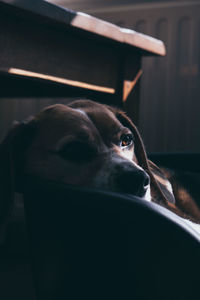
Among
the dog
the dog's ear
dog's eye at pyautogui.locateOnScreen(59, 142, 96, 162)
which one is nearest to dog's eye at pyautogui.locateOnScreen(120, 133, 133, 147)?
the dog

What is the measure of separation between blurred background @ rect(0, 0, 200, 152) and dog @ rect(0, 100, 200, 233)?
5.13 ft

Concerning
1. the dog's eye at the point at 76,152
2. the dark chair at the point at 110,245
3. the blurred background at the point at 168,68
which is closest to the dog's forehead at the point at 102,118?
the dog's eye at the point at 76,152

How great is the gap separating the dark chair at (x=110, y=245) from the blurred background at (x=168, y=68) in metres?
2.22

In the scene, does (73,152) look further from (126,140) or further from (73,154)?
(126,140)

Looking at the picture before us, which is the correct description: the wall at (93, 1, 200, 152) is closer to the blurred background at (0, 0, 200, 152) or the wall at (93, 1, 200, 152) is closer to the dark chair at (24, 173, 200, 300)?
the blurred background at (0, 0, 200, 152)

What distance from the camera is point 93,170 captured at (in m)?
1.08

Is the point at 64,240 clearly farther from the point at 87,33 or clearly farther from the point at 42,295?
the point at 87,33

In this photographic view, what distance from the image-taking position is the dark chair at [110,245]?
0.62 m

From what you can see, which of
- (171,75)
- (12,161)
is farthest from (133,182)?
(171,75)

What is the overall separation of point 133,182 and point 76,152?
0.67 ft

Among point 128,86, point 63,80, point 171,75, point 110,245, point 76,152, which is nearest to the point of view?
point 110,245

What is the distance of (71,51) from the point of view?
51.2 inches

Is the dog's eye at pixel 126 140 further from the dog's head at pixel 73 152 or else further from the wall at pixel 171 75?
the wall at pixel 171 75

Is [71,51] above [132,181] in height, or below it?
above
